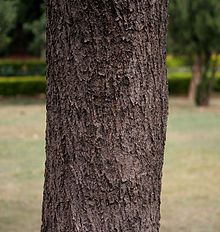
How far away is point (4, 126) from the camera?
1380cm

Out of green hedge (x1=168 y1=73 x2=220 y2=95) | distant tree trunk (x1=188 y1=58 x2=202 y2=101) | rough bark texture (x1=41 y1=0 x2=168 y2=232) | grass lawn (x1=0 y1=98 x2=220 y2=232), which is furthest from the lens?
green hedge (x1=168 y1=73 x2=220 y2=95)

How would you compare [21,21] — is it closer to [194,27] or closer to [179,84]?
[179,84]

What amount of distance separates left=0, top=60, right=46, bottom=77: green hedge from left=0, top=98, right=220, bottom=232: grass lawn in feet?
28.0

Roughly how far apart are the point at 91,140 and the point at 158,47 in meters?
0.57

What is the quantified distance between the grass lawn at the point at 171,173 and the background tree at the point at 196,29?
2914mm

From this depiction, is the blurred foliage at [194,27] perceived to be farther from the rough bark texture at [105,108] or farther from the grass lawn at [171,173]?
the rough bark texture at [105,108]

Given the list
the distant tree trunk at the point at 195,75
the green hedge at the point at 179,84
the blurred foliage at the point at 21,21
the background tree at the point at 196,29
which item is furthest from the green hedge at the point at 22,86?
the background tree at the point at 196,29

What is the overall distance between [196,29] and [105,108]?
1541 centimetres

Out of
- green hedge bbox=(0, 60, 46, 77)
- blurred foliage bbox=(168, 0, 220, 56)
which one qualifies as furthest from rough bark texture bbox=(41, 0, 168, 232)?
green hedge bbox=(0, 60, 46, 77)

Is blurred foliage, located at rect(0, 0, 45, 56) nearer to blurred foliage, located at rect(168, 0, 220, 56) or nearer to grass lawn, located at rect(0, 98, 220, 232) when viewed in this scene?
grass lawn, located at rect(0, 98, 220, 232)

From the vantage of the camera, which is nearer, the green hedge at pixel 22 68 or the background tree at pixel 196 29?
the background tree at pixel 196 29

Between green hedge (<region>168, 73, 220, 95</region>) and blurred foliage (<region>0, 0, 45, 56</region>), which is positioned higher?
blurred foliage (<region>0, 0, 45, 56</region>)

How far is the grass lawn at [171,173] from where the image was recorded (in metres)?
6.30

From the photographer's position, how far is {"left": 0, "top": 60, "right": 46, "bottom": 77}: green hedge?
80.3 ft
